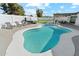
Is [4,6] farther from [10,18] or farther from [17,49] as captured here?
[17,49]

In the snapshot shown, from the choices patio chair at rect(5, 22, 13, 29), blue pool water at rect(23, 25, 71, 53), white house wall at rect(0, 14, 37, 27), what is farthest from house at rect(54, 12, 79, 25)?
patio chair at rect(5, 22, 13, 29)

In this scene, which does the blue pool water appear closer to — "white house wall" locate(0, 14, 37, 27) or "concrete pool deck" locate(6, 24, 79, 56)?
"concrete pool deck" locate(6, 24, 79, 56)

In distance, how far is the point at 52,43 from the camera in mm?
2189

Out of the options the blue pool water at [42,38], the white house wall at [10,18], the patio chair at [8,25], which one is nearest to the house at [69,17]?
the blue pool water at [42,38]

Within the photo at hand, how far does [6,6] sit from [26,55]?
2.19ft

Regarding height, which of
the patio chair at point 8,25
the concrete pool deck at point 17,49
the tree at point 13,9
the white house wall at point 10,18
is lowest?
the concrete pool deck at point 17,49

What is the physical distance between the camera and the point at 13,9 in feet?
7.29

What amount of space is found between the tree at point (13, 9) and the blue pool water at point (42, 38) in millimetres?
274

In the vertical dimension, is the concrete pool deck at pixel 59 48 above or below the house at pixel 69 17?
below

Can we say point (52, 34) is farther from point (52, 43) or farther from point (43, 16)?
point (43, 16)

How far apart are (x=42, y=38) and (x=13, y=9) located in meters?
0.52

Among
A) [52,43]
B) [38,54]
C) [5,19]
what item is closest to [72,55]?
[52,43]

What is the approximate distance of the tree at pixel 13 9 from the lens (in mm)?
2182

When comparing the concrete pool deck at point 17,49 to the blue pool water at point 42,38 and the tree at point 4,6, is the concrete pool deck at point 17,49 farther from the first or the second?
the tree at point 4,6
